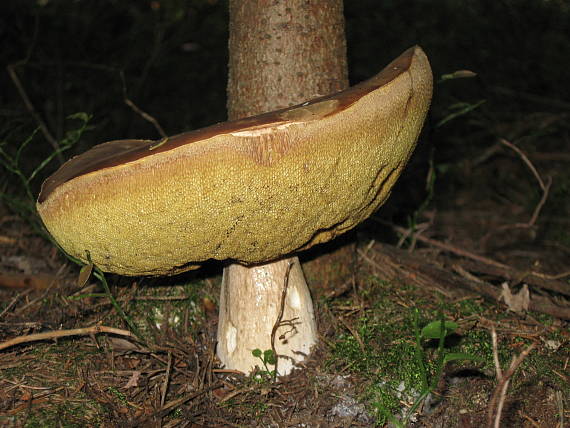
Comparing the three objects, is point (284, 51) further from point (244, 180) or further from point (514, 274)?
point (514, 274)

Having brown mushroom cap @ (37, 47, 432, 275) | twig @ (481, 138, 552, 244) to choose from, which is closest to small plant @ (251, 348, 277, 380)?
brown mushroom cap @ (37, 47, 432, 275)

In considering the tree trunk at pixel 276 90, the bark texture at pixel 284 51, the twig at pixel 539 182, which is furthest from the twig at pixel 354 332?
the twig at pixel 539 182

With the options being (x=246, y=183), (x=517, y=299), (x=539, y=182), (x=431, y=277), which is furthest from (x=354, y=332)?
(x=539, y=182)

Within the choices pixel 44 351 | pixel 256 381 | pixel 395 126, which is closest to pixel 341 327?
pixel 256 381

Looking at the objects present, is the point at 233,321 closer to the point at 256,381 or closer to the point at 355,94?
the point at 256,381

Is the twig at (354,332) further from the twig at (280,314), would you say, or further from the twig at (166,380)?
the twig at (166,380)

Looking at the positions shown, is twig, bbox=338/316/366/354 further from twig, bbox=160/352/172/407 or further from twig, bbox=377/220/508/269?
twig, bbox=377/220/508/269
